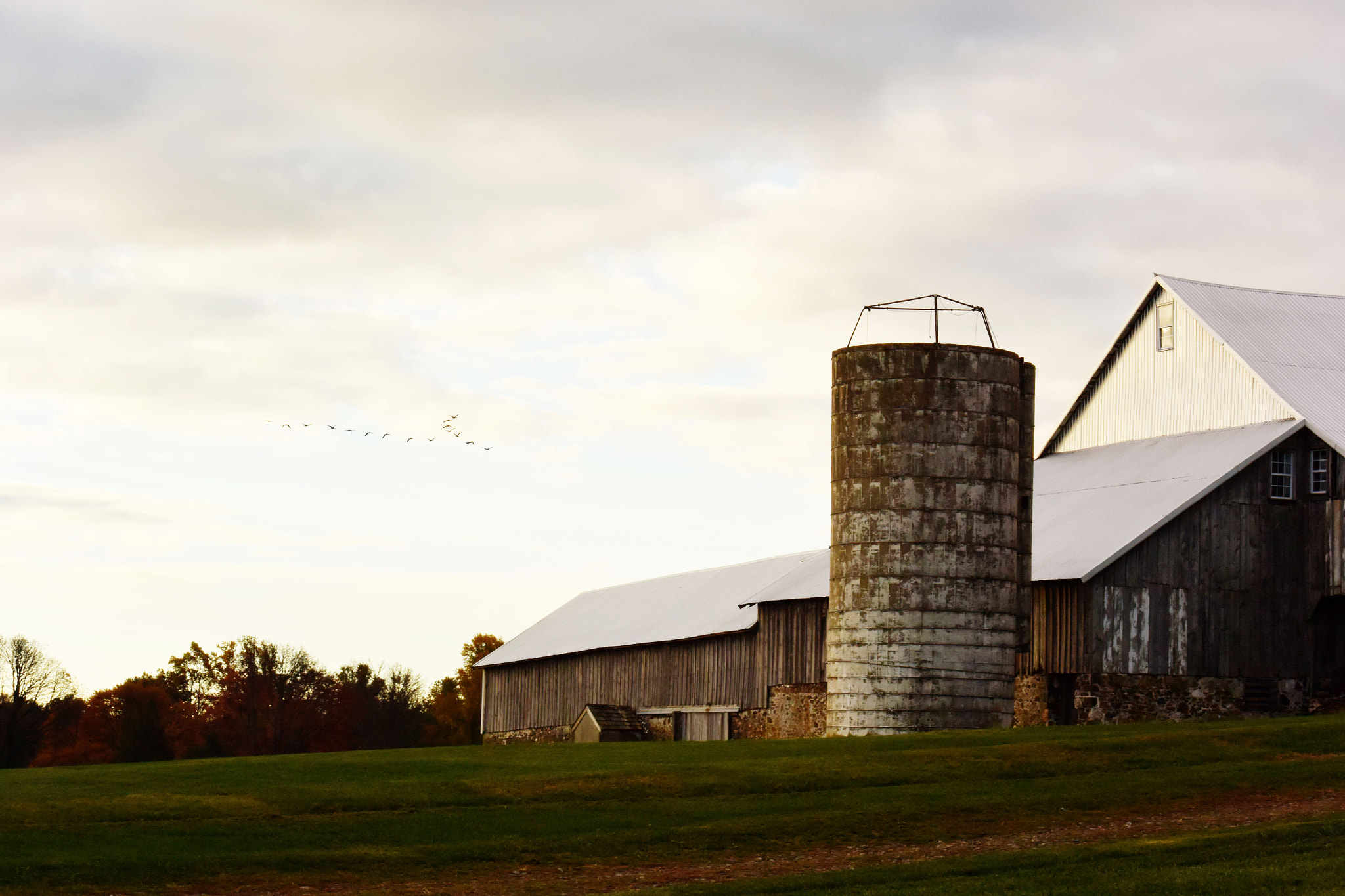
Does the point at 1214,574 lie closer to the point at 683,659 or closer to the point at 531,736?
the point at 683,659

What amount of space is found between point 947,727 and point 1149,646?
20.3 feet

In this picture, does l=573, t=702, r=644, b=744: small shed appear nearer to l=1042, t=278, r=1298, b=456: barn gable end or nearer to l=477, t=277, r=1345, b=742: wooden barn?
l=477, t=277, r=1345, b=742: wooden barn

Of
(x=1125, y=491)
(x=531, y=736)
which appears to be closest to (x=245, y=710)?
(x=531, y=736)

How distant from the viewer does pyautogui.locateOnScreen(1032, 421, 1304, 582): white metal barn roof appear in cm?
3978

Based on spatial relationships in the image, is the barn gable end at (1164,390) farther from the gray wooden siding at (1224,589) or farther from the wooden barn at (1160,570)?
the gray wooden siding at (1224,589)

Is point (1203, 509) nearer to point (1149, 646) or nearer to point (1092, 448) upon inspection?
point (1149, 646)

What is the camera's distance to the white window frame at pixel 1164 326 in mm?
47875

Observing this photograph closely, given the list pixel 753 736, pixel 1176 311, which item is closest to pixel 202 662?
pixel 753 736

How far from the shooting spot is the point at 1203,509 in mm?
40250

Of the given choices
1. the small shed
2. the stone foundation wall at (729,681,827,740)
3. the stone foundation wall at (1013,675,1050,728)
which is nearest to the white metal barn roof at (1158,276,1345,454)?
the stone foundation wall at (1013,675,1050,728)

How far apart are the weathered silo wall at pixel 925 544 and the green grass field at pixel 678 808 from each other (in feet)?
9.54

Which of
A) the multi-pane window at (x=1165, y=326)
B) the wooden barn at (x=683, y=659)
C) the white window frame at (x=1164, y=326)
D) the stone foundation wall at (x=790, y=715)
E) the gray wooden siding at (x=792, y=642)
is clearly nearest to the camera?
the stone foundation wall at (x=790, y=715)

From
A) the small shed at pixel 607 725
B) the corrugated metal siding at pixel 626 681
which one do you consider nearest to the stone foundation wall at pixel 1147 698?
the corrugated metal siding at pixel 626 681

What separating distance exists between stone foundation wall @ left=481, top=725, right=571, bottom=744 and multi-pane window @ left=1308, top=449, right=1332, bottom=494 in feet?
78.7
